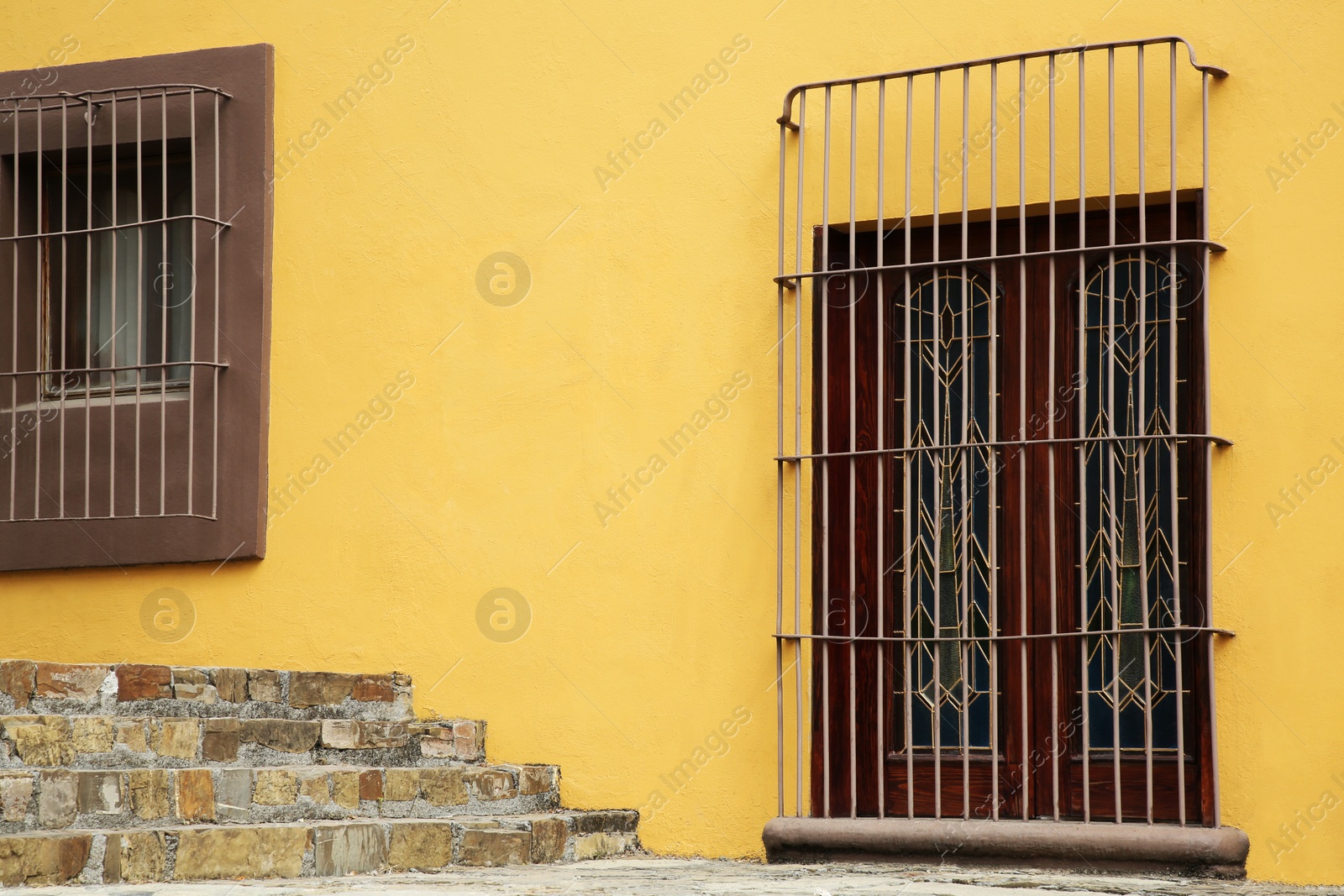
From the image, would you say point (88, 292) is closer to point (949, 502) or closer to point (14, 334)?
point (14, 334)

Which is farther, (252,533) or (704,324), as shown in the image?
(252,533)

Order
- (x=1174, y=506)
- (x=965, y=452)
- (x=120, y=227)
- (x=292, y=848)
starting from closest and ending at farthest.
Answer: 1. (x=292, y=848)
2. (x=1174, y=506)
3. (x=965, y=452)
4. (x=120, y=227)

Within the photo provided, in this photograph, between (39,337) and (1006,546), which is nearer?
(1006,546)

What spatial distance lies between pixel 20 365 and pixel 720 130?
116 inches

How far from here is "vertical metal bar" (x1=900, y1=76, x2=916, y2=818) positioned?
16.1 feet

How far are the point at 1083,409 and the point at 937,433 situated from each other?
0.51m

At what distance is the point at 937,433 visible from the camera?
5.12 metres

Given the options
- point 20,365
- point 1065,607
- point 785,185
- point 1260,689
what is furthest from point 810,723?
point 20,365

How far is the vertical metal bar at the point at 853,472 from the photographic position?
501 centimetres

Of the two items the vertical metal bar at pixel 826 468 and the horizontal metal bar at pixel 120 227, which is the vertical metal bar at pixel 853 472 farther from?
the horizontal metal bar at pixel 120 227

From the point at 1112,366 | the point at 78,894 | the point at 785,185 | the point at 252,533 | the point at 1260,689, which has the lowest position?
the point at 78,894

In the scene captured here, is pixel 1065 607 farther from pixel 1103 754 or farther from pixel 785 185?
pixel 785 185

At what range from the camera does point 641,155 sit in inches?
220

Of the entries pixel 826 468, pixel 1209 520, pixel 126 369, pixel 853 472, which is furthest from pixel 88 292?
pixel 1209 520
